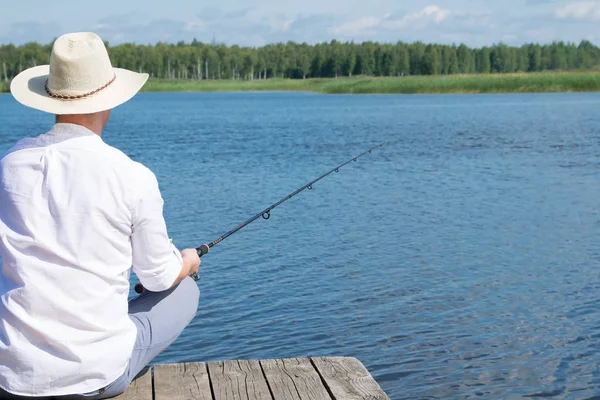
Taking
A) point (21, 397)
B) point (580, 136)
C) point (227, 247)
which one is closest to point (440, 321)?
point (227, 247)

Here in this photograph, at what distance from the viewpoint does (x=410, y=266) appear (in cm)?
837

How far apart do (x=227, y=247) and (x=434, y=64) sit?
397 ft

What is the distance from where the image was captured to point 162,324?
3.12 meters

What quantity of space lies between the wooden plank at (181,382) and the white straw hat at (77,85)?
1044 mm

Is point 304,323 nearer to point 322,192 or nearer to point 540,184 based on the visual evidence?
point 322,192

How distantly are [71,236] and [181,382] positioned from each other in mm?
908

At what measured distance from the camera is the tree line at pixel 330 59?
129125 mm

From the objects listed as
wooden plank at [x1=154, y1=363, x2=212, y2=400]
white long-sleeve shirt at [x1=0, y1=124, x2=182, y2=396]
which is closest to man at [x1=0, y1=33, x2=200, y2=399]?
white long-sleeve shirt at [x1=0, y1=124, x2=182, y2=396]

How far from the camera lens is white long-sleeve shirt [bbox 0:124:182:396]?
2549 millimetres

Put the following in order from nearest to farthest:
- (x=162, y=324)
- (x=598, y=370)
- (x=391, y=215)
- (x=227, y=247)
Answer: (x=162, y=324)
(x=598, y=370)
(x=227, y=247)
(x=391, y=215)

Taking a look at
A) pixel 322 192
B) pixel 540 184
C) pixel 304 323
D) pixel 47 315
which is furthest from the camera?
pixel 540 184

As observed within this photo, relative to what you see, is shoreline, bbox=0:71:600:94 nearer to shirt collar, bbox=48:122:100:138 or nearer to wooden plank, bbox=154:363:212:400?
wooden plank, bbox=154:363:212:400

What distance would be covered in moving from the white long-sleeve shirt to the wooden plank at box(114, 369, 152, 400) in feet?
1.30

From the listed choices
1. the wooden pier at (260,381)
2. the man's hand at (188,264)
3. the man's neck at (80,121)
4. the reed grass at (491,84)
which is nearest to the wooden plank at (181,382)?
the wooden pier at (260,381)
